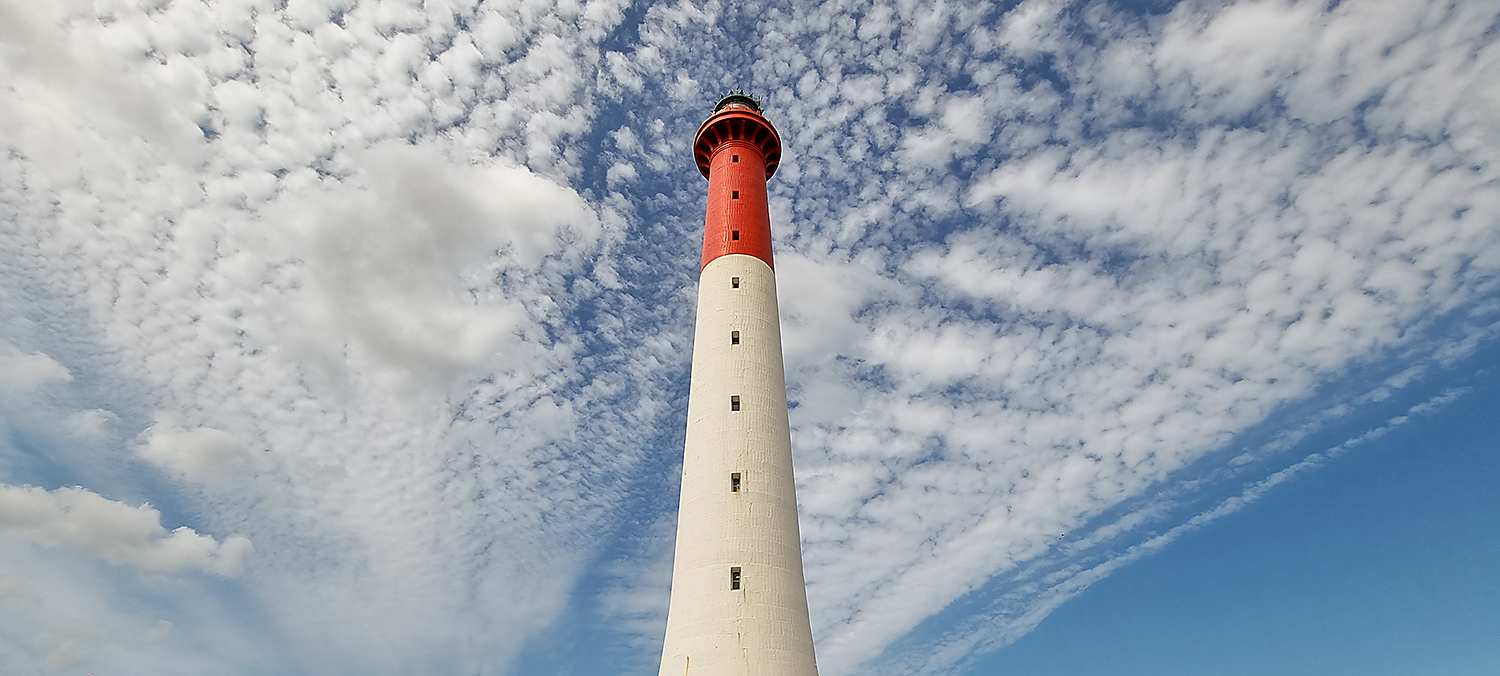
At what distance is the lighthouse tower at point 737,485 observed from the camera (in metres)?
27.4

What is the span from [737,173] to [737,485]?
15.9 metres

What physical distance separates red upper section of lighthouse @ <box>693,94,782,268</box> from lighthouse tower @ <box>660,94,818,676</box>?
0.10m

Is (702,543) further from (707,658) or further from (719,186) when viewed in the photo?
(719,186)

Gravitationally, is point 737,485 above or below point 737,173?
below

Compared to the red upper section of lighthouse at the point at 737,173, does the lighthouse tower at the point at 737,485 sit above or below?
below

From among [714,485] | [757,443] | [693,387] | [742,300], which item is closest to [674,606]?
[714,485]

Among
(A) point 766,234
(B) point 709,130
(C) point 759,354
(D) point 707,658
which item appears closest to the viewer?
(D) point 707,658

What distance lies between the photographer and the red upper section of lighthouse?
36.8 m

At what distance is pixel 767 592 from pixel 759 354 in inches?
373

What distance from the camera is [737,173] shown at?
128 ft

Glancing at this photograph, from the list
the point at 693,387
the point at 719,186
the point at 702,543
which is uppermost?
the point at 719,186

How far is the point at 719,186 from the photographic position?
128 ft

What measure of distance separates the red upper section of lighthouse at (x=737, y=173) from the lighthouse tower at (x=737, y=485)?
100mm

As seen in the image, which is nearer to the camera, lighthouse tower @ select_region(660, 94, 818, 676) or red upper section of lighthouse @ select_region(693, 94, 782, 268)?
lighthouse tower @ select_region(660, 94, 818, 676)
